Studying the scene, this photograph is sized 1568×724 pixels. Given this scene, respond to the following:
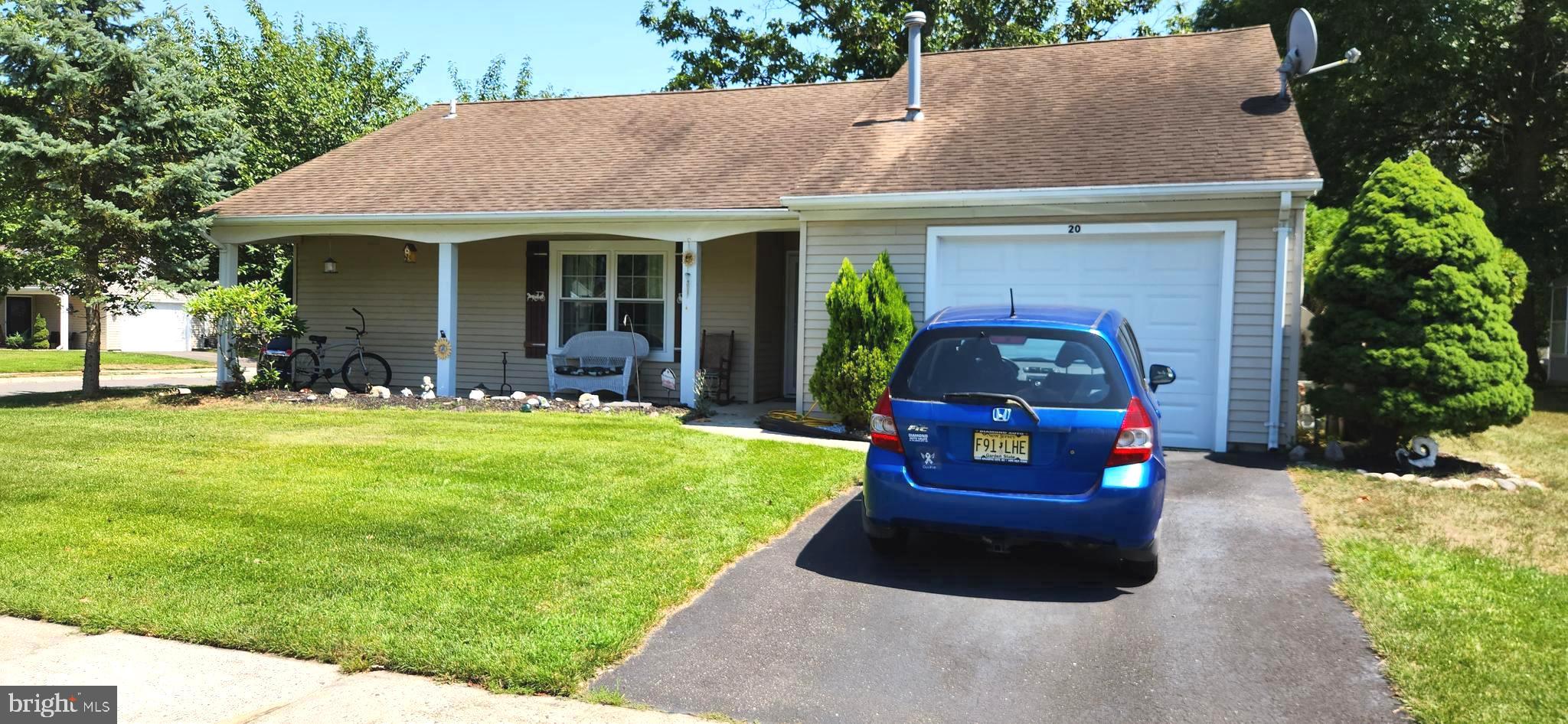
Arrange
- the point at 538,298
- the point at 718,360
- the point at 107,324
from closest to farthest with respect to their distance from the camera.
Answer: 1. the point at 718,360
2. the point at 538,298
3. the point at 107,324

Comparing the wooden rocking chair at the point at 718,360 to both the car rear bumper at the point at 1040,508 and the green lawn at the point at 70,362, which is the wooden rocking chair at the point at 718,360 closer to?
the car rear bumper at the point at 1040,508

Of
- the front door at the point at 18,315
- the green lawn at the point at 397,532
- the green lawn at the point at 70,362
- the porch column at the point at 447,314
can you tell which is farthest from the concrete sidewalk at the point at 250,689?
the front door at the point at 18,315

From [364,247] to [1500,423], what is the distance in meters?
14.8

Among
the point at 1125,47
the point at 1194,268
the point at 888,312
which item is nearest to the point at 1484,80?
the point at 1125,47

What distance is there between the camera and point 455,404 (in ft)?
41.2

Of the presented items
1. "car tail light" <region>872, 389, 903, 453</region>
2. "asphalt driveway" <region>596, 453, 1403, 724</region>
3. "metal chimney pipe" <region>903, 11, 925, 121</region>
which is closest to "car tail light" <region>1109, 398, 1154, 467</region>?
"asphalt driveway" <region>596, 453, 1403, 724</region>

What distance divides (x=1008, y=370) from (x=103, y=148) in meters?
12.8

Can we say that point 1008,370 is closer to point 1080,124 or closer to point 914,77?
point 1080,124

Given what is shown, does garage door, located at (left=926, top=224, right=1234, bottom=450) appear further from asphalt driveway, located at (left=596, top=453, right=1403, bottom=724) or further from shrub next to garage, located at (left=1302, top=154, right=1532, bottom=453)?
asphalt driveway, located at (left=596, top=453, right=1403, bottom=724)

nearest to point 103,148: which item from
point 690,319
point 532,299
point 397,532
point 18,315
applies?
point 532,299

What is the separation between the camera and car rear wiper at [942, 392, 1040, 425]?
16.9 feet

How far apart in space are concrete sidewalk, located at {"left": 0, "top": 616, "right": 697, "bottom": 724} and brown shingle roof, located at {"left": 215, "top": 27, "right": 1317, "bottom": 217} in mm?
7864

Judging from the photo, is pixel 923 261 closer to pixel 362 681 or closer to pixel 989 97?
pixel 989 97

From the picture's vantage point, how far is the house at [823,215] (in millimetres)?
9805
